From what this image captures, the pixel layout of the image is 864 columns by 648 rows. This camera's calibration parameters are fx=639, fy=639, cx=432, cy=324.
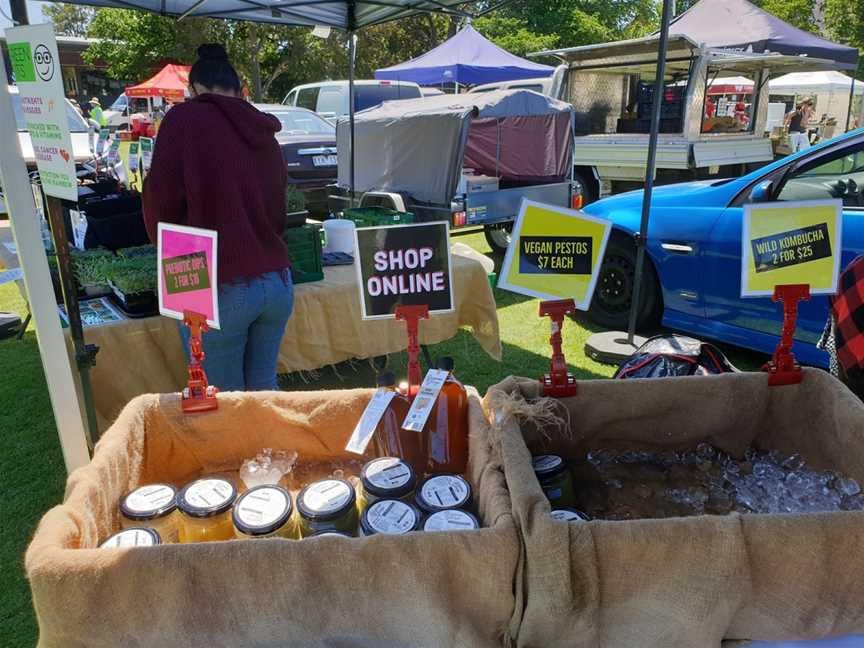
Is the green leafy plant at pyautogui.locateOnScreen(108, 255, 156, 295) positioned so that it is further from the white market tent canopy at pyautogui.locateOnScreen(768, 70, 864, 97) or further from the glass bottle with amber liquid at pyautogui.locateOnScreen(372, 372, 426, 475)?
the white market tent canopy at pyautogui.locateOnScreen(768, 70, 864, 97)

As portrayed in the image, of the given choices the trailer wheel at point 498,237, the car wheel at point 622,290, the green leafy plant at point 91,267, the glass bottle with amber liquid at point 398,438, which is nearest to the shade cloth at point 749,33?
the trailer wheel at point 498,237

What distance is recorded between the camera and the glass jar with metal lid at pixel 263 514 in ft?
3.81

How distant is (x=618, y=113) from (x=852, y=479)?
33.3ft

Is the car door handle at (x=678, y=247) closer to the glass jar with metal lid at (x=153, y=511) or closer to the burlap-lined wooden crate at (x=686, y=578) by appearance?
the burlap-lined wooden crate at (x=686, y=578)

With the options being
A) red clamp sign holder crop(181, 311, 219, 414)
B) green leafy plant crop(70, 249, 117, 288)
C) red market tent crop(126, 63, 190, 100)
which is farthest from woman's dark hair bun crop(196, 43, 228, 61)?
red market tent crop(126, 63, 190, 100)

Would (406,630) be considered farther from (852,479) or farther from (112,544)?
(852,479)

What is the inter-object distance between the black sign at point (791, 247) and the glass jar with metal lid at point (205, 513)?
1318 mm

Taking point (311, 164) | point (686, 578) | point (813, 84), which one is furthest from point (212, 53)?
point (813, 84)

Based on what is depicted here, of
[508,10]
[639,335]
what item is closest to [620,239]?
[639,335]

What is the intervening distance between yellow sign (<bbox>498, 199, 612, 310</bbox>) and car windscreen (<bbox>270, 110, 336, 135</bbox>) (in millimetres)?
8904

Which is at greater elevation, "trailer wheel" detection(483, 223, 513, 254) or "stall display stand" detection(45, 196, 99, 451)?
"stall display stand" detection(45, 196, 99, 451)

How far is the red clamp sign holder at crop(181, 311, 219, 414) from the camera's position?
1485 mm

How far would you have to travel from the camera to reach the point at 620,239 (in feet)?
15.7

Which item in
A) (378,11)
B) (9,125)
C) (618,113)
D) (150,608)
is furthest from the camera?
(618,113)
